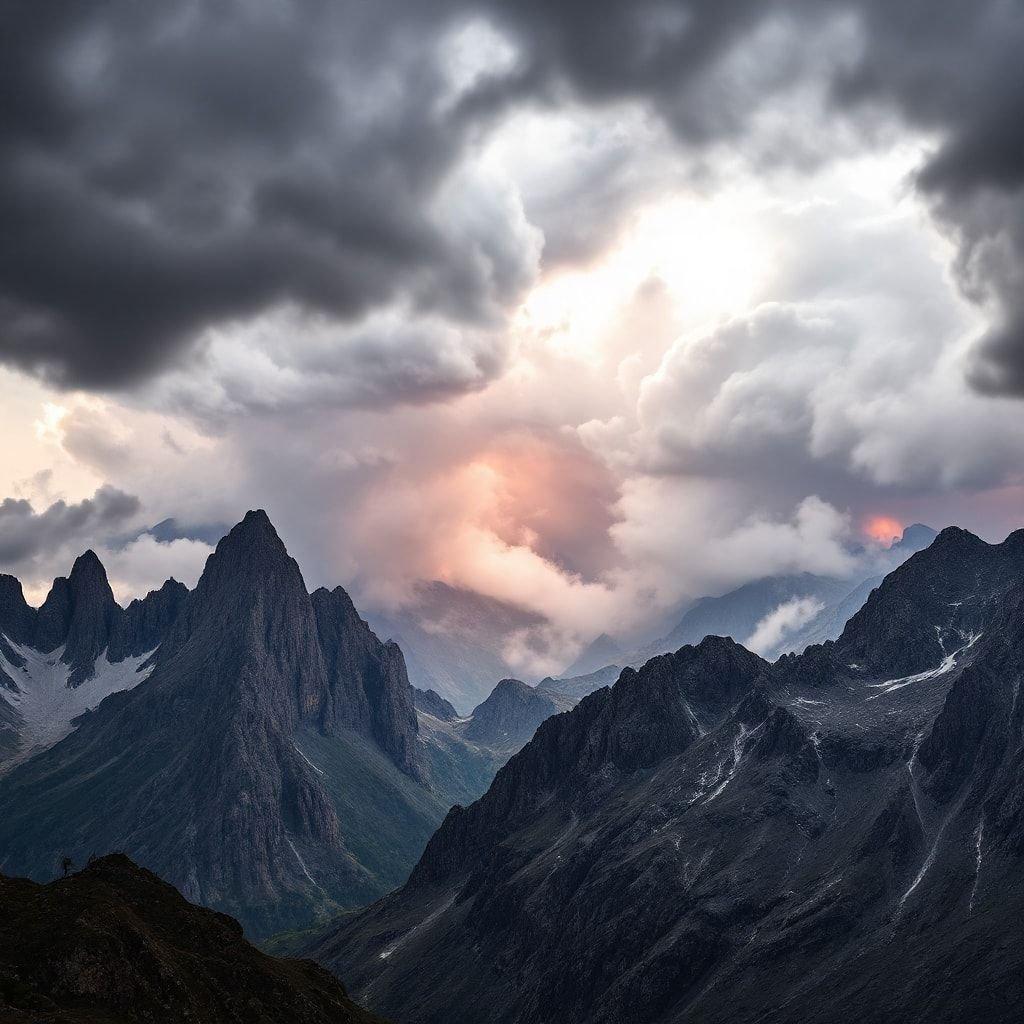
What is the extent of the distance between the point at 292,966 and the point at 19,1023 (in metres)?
92.9

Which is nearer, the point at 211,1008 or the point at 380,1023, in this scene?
the point at 211,1008

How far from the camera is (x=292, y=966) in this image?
197125 mm

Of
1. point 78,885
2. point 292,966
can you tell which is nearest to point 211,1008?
point 78,885

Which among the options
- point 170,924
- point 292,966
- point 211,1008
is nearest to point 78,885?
point 170,924

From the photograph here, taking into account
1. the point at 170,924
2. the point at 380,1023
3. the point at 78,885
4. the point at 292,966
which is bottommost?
the point at 380,1023

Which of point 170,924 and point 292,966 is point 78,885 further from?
point 292,966

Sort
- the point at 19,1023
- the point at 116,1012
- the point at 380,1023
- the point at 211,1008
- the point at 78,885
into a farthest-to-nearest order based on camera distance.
Result: the point at 380,1023
the point at 78,885
the point at 211,1008
the point at 116,1012
the point at 19,1023

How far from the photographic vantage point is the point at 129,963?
139 m

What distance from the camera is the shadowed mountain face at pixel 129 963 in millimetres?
130875

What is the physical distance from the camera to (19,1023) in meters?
111

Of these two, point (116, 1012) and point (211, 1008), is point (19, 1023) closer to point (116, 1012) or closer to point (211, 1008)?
point (116, 1012)

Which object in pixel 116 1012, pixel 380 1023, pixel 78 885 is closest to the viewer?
pixel 116 1012

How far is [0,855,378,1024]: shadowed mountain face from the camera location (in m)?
131

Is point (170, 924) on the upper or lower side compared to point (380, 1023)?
upper
